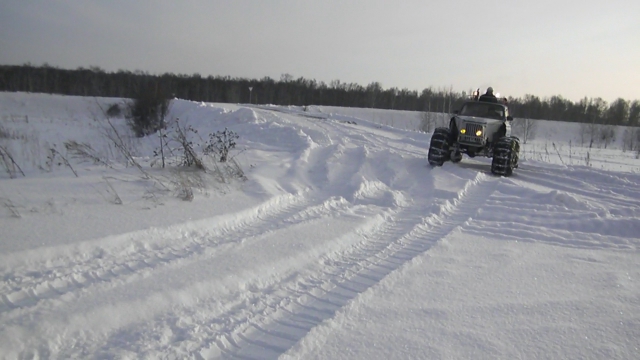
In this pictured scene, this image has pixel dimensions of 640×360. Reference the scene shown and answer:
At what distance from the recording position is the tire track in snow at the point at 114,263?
10.6 feet

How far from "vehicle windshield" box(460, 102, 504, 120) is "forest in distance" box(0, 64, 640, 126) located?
53101 mm

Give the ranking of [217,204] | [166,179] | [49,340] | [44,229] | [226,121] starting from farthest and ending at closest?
[226,121] < [166,179] < [217,204] < [44,229] < [49,340]

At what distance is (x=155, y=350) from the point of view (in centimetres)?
274

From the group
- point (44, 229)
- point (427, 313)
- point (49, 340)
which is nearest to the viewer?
point (49, 340)

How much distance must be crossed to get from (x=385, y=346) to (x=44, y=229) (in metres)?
3.60

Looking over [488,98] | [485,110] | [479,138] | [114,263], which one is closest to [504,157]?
[479,138]

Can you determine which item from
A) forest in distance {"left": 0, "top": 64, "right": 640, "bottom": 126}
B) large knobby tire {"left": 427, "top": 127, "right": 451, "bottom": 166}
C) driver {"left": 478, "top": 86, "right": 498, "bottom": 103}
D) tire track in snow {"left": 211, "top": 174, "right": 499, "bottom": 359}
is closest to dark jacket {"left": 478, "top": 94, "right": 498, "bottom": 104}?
driver {"left": 478, "top": 86, "right": 498, "bottom": 103}

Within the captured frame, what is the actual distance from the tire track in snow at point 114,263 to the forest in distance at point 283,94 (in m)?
61.5

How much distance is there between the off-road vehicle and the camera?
10.6 meters

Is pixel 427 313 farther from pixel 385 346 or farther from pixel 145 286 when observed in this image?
pixel 145 286

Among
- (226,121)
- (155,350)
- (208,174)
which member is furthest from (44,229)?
(226,121)

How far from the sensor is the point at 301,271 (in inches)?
165

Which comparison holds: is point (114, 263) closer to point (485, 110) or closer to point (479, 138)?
point (479, 138)

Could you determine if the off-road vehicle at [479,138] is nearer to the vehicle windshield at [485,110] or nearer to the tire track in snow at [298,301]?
the vehicle windshield at [485,110]
